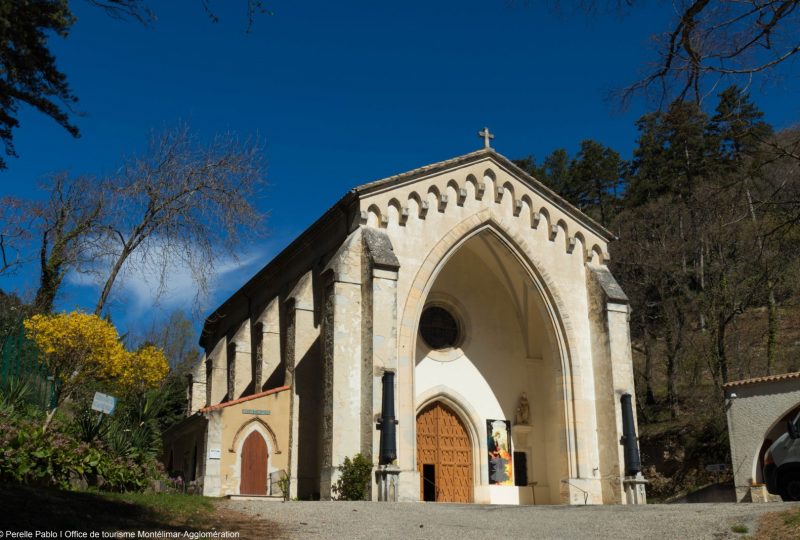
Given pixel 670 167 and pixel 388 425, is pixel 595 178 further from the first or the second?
pixel 388 425

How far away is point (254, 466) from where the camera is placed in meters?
20.2

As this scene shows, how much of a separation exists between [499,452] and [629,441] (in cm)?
420

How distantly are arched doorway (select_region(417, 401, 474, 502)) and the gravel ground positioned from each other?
8137 mm

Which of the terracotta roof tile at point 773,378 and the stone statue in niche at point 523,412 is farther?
the stone statue in niche at point 523,412

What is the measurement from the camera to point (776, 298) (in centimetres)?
3950

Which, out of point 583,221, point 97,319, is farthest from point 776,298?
point 97,319

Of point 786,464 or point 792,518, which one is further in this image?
point 786,464

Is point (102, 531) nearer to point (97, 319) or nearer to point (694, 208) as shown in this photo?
point (97, 319)

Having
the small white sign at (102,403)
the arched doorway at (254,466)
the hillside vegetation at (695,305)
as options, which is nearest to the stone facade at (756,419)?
the hillside vegetation at (695,305)

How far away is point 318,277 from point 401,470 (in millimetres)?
6948

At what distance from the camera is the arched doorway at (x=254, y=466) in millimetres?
20094

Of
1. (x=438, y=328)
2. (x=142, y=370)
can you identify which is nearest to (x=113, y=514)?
(x=438, y=328)

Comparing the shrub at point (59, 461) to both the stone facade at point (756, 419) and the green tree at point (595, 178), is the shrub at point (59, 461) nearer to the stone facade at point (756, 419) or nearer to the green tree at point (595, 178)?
the stone facade at point (756, 419)

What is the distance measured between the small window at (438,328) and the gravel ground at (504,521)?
9.66m
